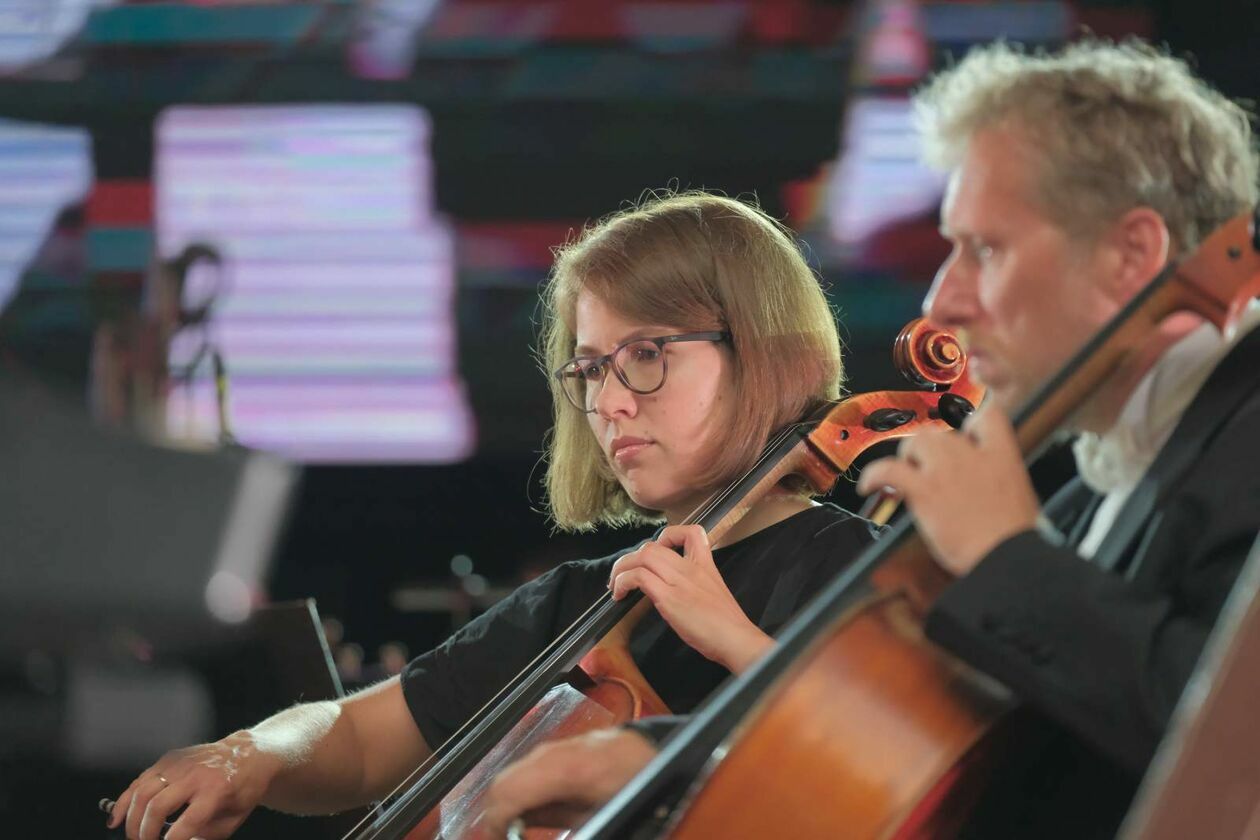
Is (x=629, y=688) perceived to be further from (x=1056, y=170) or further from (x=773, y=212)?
(x=773, y=212)

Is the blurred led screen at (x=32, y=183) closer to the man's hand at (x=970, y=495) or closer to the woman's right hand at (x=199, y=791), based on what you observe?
the woman's right hand at (x=199, y=791)

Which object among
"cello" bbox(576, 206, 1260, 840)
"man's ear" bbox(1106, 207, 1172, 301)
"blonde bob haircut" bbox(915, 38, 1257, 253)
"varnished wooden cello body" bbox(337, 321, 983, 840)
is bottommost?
"varnished wooden cello body" bbox(337, 321, 983, 840)

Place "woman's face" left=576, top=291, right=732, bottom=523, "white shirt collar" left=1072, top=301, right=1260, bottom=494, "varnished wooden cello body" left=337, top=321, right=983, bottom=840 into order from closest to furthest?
"white shirt collar" left=1072, top=301, right=1260, bottom=494 → "varnished wooden cello body" left=337, top=321, right=983, bottom=840 → "woman's face" left=576, top=291, right=732, bottom=523

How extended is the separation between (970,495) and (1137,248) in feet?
0.87

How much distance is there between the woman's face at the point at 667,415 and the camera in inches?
68.6

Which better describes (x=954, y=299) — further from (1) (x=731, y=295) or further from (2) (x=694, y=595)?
(1) (x=731, y=295)

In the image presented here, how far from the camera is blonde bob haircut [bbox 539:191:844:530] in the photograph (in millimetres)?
1758

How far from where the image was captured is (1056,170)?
111 centimetres

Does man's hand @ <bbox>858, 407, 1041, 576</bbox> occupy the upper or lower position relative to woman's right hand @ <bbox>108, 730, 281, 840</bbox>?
upper

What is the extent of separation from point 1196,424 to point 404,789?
3.27 ft

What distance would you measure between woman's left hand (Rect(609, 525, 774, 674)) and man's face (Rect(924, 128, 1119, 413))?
0.42 meters

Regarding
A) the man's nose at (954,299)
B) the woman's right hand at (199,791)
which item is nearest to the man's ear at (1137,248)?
the man's nose at (954,299)

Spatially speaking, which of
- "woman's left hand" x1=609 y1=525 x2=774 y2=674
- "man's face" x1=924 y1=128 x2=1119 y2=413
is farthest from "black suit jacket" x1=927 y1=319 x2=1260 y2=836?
"woman's left hand" x1=609 y1=525 x2=774 y2=674

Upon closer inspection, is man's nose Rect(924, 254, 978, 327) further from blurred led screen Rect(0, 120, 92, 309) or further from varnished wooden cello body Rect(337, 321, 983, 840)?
blurred led screen Rect(0, 120, 92, 309)
